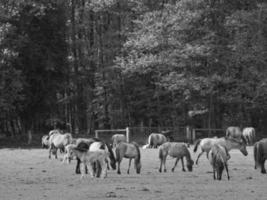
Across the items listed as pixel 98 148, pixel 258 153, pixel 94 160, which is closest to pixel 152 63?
pixel 258 153

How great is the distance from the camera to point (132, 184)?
21.0m

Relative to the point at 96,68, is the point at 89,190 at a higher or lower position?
lower

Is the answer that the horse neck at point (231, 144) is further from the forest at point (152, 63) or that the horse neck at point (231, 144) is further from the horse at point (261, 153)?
the forest at point (152, 63)

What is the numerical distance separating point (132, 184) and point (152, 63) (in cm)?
3439

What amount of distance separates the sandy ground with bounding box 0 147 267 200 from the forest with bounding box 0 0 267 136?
2558 cm

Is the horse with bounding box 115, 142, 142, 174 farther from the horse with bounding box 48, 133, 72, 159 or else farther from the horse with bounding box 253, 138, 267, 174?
the horse with bounding box 48, 133, 72, 159

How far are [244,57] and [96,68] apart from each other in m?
19.4

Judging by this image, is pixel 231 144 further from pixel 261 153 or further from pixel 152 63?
pixel 152 63

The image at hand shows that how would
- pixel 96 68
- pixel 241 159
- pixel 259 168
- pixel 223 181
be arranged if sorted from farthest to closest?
pixel 96 68, pixel 241 159, pixel 259 168, pixel 223 181

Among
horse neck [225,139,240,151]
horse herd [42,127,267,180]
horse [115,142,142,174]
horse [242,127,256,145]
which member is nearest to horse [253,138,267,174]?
horse herd [42,127,267,180]

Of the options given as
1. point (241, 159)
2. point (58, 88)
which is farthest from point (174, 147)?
Answer: point (58, 88)

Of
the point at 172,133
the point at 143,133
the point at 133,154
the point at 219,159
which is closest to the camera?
the point at 219,159

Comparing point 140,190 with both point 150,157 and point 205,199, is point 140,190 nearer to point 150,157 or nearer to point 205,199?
point 205,199

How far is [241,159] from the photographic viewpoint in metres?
33.1
